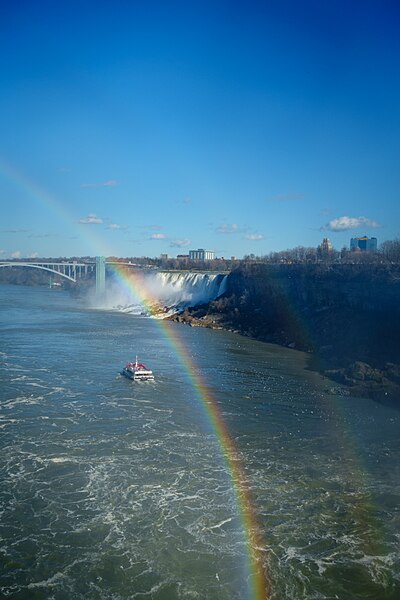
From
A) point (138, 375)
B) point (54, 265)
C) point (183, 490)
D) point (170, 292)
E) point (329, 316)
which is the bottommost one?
point (183, 490)

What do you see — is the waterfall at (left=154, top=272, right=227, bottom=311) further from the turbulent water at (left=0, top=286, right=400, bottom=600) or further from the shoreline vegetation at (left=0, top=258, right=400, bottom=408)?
the turbulent water at (left=0, top=286, right=400, bottom=600)

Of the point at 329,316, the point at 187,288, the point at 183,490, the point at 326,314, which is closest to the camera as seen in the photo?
the point at 183,490

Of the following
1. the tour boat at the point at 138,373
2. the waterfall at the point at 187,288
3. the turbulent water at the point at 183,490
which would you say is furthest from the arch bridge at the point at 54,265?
the turbulent water at the point at 183,490

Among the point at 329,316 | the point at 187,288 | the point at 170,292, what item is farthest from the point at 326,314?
the point at 170,292

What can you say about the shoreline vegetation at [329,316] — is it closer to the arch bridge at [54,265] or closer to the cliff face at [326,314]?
the cliff face at [326,314]

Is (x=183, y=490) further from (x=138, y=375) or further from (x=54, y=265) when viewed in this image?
(x=54, y=265)

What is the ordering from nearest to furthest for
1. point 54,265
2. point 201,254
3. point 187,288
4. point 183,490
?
point 183,490
point 187,288
point 54,265
point 201,254

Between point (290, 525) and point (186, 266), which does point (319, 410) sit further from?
point (186, 266)
